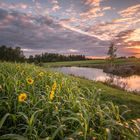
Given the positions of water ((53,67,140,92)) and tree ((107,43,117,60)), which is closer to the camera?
water ((53,67,140,92))

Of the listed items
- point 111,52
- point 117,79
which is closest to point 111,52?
point 111,52

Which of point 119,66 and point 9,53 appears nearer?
point 9,53

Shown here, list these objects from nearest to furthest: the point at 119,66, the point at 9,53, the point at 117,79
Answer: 1. the point at 117,79
2. the point at 9,53
3. the point at 119,66

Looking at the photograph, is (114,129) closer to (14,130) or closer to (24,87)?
(14,130)

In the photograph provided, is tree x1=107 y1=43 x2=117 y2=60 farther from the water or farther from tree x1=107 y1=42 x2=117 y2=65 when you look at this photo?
the water

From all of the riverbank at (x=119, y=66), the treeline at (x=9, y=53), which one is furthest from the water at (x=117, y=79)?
the treeline at (x=9, y=53)

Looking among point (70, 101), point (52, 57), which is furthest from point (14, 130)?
point (52, 57)

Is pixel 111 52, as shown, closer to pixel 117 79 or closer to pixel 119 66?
pixel 119 66

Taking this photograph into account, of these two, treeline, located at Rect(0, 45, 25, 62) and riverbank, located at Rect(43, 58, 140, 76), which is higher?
treeline, located at Rect(0, 45, 25, 62)

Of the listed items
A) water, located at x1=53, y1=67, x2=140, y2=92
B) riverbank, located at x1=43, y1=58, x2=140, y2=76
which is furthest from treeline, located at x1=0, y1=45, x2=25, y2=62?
water, located at x1=53, y1=67, x2=140, y2=92

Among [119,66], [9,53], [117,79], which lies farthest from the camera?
[119,66]

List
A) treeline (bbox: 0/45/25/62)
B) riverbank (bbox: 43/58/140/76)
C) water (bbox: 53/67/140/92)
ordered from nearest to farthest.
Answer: water (bbox: 53/67/140/92), riverbank (bbox: 43/58/140/76), treeline (bbox: 0/45/25/62)

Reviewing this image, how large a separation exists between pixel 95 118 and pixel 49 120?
83cm

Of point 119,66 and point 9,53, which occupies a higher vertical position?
point 9,53
